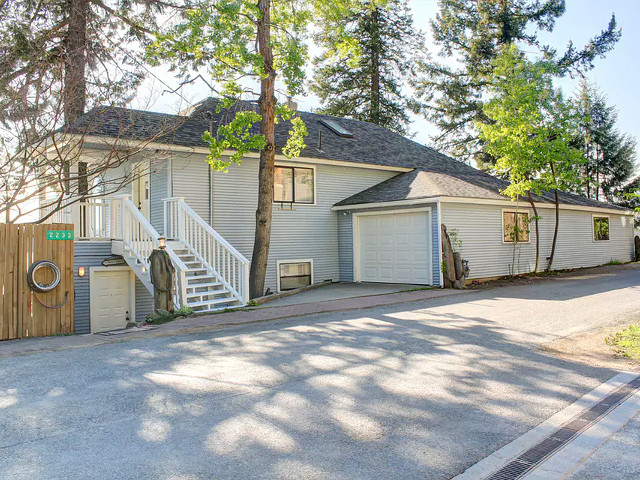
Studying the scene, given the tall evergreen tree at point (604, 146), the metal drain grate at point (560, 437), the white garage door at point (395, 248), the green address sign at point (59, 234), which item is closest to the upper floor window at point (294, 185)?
the white garage door at point (395, 248)

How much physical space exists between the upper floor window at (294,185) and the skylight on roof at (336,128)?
3.38 metres

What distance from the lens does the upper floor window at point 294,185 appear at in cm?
1595

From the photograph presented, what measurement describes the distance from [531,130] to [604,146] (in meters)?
24.2

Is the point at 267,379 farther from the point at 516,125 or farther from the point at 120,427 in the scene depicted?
the point at 516,125

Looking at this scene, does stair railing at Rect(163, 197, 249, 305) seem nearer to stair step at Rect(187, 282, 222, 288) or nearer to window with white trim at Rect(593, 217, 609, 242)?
stair step at Rect(187, 282, 222, 288)

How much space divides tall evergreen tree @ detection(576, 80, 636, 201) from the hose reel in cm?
3634

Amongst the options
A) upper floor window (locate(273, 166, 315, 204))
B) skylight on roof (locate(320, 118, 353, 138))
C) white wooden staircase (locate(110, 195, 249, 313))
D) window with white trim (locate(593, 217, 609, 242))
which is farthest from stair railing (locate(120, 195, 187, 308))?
window with white trim (locate(593, 217, 609, 242))

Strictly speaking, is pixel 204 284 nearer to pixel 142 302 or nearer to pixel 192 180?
pixel 142 302

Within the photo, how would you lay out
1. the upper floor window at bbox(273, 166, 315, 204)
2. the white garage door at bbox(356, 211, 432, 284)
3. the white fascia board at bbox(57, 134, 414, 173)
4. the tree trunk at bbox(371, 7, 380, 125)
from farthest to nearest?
the tree trunk at bbox(371, 7, 380, 125) → the upper floor window at bbox(273, 166, 315, 204) → the white garage door at bbox(356, 211, 432, 284) → the white fascia board at bbox(57, 134, 414, 173)

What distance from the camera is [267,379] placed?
5516 millimetres

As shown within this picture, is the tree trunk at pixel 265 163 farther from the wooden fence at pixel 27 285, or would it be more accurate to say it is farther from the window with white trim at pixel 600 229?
the window with white trim at pixel 600 229

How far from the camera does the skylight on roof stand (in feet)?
63.8

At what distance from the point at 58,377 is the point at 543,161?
16.3 metres

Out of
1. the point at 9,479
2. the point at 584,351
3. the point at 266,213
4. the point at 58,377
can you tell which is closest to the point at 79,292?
the point at 266,213
